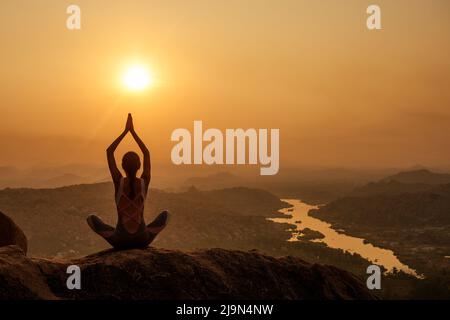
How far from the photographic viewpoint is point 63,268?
9031 mm

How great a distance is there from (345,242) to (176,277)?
81.4 metres

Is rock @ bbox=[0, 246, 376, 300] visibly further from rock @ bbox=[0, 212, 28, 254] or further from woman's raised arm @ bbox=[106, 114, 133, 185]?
rock @ bbox=[0, 212, 28, 254]

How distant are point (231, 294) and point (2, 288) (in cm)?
415

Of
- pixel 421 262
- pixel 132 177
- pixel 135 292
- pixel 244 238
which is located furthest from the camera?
pixel 244 238

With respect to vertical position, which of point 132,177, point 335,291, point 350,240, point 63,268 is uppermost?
point 132,177

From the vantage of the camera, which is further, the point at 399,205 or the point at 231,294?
the point at 399,205

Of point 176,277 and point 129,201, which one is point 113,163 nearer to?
point 129,201

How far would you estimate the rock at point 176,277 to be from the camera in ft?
27.9

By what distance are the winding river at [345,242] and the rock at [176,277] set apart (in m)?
56.4

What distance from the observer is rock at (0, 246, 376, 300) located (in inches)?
335

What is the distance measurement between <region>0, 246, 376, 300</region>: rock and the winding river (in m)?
56.4
